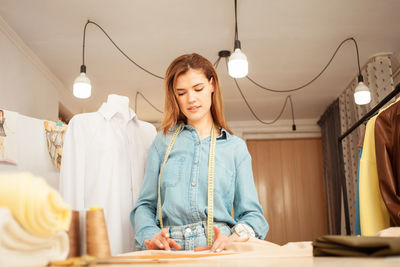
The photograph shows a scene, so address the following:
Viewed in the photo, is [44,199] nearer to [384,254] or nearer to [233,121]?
[384,254]

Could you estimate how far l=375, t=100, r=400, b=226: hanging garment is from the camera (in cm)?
156

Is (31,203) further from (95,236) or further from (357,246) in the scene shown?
(357,246)

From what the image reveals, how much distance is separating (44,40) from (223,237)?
308 cm

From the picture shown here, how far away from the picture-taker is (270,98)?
208 inches

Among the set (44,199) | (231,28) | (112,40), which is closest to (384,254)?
(44,199)

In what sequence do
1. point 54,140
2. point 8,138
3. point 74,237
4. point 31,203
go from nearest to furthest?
point 31,203 < point 74,237 < point 8,138 < point 54,140

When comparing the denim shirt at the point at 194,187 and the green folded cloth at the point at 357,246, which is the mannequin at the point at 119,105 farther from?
the green folded cloth at the point at 357,246

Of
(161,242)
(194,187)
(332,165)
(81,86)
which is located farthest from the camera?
(332,165)

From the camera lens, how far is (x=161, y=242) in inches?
44.7

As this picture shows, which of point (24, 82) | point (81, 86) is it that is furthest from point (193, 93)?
point (24, 82)

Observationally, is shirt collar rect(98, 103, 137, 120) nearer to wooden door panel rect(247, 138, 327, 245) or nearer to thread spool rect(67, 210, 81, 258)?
thread spool rect(67, 210, 81, 258)

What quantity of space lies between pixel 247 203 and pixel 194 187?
0.65 ft

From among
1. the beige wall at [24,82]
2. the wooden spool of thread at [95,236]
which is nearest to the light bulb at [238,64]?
the beige wall at [24,82]

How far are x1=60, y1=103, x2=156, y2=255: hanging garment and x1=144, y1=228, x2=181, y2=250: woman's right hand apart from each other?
493 millimetres
